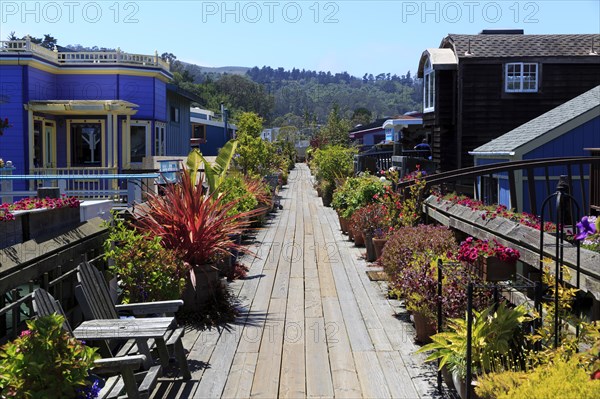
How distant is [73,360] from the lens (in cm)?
386

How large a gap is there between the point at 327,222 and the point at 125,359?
14.3m

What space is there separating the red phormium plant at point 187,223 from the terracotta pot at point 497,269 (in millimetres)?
3344

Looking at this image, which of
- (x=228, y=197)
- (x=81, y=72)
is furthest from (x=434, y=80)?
(x=228, y=197)

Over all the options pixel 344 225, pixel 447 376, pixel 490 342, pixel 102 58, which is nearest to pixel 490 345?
pixel 490 342

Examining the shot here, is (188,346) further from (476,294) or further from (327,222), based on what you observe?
(327,222)

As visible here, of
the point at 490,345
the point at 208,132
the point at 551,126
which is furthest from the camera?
the point at 208,132

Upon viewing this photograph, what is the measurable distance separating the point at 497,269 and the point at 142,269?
10.5ft

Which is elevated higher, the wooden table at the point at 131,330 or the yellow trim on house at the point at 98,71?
the yellow trim on house at the point at 98,71

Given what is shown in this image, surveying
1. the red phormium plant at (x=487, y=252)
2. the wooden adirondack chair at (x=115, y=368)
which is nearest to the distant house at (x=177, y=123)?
the red phormium plant at (x=487, y=252)

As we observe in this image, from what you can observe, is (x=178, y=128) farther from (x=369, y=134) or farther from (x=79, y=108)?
(x=369, y=134)

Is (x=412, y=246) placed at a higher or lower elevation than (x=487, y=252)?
lower

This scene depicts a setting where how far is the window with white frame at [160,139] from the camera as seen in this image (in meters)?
27.4

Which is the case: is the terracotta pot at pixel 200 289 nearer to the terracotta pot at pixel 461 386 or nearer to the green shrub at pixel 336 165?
the terracotta pot at pixel 461 386

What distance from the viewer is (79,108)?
21812mm
